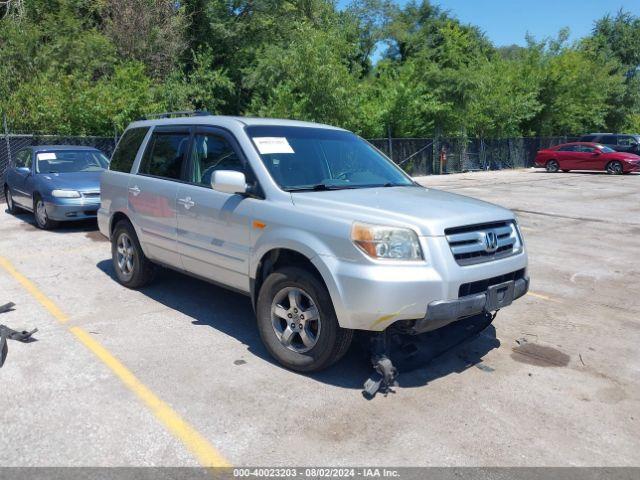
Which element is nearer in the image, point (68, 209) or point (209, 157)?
point (209, 157)

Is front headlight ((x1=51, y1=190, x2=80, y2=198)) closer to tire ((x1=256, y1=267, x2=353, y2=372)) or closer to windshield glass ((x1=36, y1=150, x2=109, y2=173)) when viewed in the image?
windshield glass ((x1=36, y1=150, x2=109, y2=173))

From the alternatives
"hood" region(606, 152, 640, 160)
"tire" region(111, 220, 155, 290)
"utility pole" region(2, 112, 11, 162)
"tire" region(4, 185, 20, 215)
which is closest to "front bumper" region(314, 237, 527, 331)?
"tire" region(111, 220, 155, 290)

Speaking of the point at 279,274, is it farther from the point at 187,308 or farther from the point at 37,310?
the point at 37,310

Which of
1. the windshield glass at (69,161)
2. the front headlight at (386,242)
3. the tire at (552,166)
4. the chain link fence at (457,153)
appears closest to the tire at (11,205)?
the windshield glass at (69,161)

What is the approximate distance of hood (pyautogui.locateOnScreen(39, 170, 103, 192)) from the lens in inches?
397

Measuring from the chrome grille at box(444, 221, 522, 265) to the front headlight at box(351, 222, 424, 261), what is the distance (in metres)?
0.27

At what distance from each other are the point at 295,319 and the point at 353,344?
877mm

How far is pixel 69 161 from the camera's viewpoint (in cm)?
1122

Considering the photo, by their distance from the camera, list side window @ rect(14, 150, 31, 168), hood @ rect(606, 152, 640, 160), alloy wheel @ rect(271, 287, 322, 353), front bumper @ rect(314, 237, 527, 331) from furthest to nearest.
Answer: hood @ rect(606, 152, 640, 160)
side window @ rect(14, 150, 31, 168)
alloy wheel @ rect(271, 287, 322, 353)
front bumper @ rect(314, 237, 527, 331)

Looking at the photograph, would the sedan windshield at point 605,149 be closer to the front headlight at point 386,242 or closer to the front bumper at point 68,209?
the front bumper at point 68,209

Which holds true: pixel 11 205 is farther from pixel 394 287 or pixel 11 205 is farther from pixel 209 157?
pixel 394 287

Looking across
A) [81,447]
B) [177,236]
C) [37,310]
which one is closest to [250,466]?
[81,447]

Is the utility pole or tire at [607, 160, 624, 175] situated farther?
tire at [607, 160, 624, 175]

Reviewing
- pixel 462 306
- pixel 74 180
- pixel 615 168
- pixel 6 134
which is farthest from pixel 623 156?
pixel 462 306
